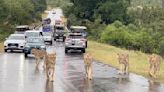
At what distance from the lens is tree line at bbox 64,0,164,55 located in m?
64.4

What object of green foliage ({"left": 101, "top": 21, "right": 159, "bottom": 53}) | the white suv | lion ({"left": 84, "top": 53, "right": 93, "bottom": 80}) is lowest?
green foliage ({"left": 101, "top": 21, "right": 159, "bottom": 53})

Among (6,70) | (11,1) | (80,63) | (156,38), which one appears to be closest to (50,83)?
(6,70)

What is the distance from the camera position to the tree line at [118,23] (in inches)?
2534

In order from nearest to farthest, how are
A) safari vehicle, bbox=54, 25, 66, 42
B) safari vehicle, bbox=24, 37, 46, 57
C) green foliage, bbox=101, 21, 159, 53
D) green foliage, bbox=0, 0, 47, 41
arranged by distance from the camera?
safari vehicle, bbox=24, 37, 46, 57, green foliage, bbox=101, 21, 159, 53, safari vehicle, bbox=54, 25, 66, 42, green foliage, bbox=0, 0, 47, 41

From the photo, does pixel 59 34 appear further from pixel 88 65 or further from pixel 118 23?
pixel 88 65

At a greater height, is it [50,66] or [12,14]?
[12,14]

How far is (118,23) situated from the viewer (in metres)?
72.8

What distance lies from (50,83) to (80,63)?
37.1ft

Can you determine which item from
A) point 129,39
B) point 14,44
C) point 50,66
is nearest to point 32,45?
point 14,44

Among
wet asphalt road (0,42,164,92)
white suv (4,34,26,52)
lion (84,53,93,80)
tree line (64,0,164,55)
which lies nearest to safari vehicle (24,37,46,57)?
white suv (4,34,26,52)

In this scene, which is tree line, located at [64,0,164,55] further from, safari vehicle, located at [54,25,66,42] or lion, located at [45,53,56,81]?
lion, located at [45,53,56,81]

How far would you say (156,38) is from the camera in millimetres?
67438

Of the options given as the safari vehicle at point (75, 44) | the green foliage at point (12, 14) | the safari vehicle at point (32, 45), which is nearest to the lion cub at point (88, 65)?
the safari vehicle at point (32, 45)

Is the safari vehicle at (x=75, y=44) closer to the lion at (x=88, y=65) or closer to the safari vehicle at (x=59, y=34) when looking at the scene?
the safari vehicle at (x=59, y=34)
